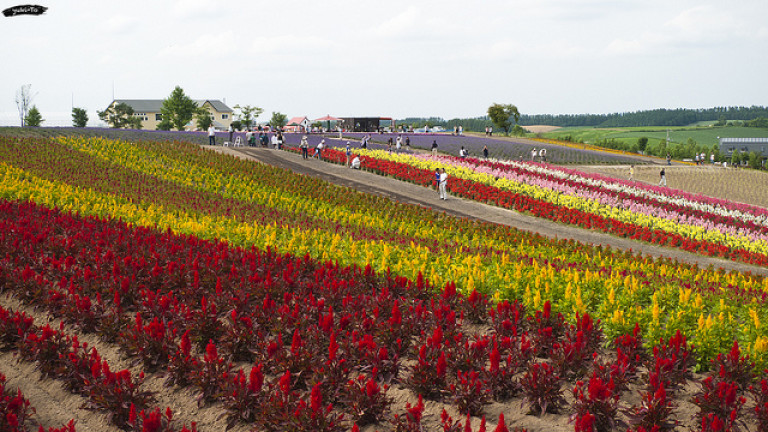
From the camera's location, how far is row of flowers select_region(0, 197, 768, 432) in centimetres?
505

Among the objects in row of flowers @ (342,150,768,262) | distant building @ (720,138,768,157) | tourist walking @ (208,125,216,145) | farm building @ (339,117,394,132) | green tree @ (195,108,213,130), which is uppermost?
green tree @ (195,108,213,130)

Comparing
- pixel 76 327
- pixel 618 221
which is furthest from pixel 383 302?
pixel 618 221

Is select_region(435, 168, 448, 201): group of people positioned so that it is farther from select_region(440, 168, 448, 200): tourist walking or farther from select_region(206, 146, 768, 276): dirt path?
Answer: select_region(206, 146, 768, 276): dirt path

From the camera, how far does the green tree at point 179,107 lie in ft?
→ 293

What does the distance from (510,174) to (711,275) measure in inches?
770

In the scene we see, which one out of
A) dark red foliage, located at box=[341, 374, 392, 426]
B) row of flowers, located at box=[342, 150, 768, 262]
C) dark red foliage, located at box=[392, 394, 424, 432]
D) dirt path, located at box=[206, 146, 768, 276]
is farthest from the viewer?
row of flowers, located at box=[342, 150, 768, 262]

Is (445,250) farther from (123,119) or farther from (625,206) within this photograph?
(123,119)

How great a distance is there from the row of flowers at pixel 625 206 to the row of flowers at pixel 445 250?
782 centimetres

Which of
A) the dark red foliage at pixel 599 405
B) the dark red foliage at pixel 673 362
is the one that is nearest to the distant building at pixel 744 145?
the dark red foliage at pixel 673 362

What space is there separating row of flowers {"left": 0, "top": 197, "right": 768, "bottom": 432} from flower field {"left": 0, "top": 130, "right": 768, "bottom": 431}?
0.02 meters

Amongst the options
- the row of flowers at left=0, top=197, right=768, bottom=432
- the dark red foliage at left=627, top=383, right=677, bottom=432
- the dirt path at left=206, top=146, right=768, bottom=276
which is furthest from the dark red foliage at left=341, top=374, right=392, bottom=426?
the dirt path at left=206, top=146, right=768, bottom=276

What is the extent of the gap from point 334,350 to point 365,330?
1063mm

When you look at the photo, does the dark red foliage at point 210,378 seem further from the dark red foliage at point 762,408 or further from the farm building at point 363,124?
the farm building at point 363,124

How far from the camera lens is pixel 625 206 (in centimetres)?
2438
